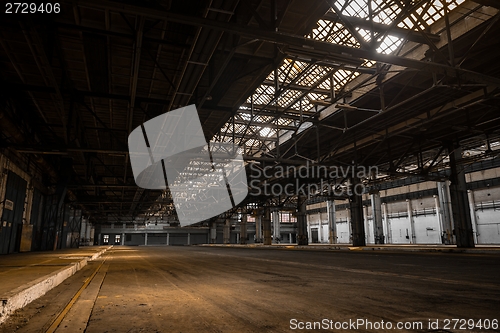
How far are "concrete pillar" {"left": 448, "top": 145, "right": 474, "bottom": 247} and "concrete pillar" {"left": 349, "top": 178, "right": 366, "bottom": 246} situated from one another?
6.90 meters

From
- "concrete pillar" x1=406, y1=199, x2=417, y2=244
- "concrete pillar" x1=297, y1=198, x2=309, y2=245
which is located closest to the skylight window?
"concrete pillar" x1=297, y1=198, x2=309, y2=245

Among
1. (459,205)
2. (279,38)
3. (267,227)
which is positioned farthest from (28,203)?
(459,205)

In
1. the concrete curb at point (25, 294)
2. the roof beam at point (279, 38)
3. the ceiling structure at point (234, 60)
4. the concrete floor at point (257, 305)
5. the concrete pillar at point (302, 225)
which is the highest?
the ceiling structure at point (234, 60)

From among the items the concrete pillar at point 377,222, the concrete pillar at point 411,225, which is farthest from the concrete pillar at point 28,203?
the concrete pillar at point 411,225

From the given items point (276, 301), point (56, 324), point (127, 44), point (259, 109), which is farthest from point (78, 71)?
point (276, 301)

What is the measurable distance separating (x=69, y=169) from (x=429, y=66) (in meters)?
24.2

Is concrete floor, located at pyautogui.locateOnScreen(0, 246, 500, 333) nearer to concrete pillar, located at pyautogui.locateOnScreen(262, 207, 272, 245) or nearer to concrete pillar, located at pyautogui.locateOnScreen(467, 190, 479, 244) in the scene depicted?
concrete pillar, located at pyautogui.locateOnScreen(467, 190, 479, 244)

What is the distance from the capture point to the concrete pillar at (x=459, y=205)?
19.3m

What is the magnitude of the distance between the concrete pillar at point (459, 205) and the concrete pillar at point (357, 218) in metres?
6.90

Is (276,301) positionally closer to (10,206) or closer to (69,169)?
(10,206)

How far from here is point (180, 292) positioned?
238 inches

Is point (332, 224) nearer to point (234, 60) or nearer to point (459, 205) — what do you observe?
point (459, 205)

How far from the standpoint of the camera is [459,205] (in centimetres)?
1956

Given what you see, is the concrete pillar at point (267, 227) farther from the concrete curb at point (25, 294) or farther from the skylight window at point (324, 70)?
the concrete curb at point (25, 294)
